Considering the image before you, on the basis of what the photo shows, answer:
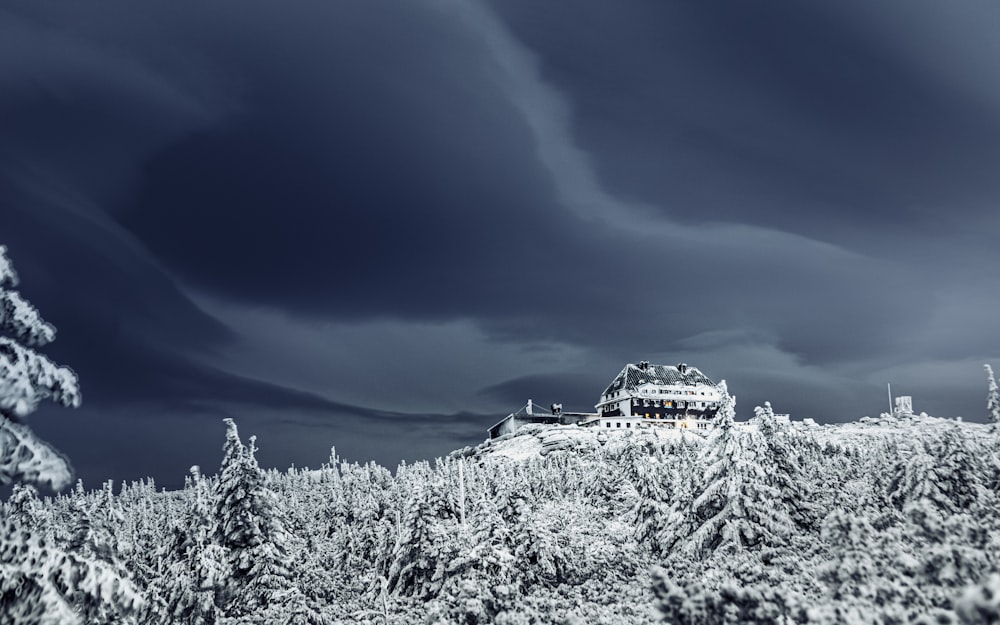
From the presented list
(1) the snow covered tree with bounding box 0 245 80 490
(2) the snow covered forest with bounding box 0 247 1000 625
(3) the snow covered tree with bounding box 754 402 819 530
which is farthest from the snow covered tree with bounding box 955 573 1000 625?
(3) the snow covered tree with bounding box 754 402 819 530

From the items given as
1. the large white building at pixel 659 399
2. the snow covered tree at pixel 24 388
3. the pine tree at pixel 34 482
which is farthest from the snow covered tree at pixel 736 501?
the large white building at pixel 659 399

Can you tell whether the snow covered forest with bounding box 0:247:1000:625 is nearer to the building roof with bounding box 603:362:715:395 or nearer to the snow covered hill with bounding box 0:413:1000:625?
the snow covered hill with bounding box 0:413:1000:625

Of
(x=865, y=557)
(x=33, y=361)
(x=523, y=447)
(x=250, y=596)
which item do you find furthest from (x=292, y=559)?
(x=523, y=447)

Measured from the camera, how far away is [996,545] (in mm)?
16797

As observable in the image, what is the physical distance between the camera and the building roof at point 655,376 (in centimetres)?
14170

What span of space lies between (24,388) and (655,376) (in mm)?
139859

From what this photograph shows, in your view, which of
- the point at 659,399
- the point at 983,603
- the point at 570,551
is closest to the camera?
the point at 983,603

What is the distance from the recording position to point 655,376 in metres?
143

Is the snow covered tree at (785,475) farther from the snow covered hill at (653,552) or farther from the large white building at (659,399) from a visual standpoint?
the large white building at (659,399)

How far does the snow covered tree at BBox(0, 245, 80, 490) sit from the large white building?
130m

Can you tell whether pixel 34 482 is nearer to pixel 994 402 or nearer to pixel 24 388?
pixel 24 388

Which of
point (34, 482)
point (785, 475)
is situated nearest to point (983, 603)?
point (34, 482)

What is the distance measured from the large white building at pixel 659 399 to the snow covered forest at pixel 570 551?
86002mm

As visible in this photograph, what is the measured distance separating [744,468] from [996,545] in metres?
13.7
